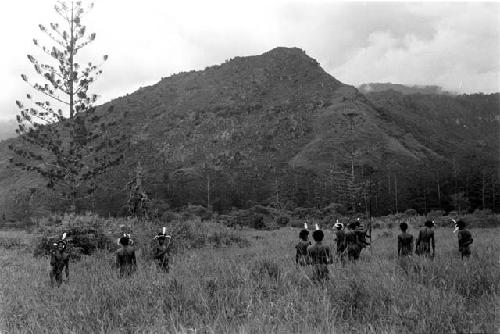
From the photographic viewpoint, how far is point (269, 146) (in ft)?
342

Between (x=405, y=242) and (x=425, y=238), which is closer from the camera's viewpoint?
(x=405, y=242)

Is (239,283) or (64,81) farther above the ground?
(64,81)

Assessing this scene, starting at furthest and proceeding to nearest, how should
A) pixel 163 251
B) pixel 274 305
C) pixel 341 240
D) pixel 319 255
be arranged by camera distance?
pixel 341 240 → pixel 163 251 → pixel 319 255 → pixel 274 305

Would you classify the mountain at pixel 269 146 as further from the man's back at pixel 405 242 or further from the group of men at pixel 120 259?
the group of men at pixel 120 259

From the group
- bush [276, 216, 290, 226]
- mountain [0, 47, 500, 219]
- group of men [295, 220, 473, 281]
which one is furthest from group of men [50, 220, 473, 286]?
mountain [0, 47, 500, 219]

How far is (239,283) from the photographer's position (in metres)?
6.06

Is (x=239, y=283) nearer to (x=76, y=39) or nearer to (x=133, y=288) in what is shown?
(x=133, y=288)

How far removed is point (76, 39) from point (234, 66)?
132 m

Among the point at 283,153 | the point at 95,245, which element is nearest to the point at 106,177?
the point at 283,153

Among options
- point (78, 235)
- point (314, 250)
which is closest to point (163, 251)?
point (314, 250)

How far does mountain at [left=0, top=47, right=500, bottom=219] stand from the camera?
62844mm

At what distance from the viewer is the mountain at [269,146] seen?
6284cm

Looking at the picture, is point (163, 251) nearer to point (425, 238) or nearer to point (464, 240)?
point (425, 238)

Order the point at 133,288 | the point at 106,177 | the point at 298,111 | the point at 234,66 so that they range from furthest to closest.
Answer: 1. the point at 234,66
2. the point at 298,111
3. the point at 106,177
4. the point at 133,288
